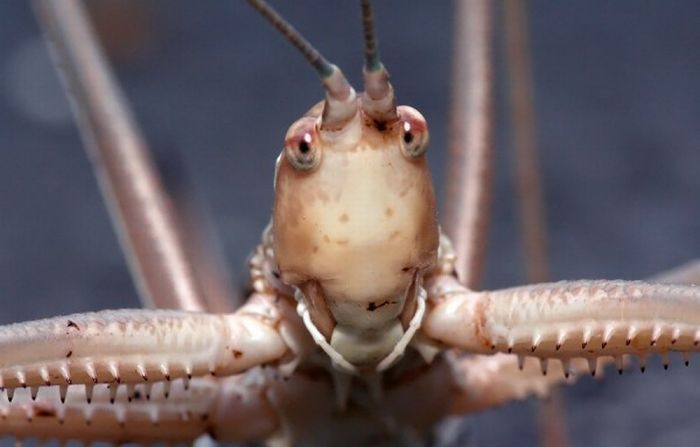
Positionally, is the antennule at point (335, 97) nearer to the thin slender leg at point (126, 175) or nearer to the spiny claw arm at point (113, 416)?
the spiny claw arm at point (113, 416)

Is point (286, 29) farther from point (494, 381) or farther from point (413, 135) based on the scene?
point (494, 381)

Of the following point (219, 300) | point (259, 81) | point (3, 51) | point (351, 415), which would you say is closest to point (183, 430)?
point (351, 415)

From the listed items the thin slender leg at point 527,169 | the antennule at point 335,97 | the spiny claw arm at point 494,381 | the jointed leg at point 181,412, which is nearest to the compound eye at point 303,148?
the antennule at point 335,97

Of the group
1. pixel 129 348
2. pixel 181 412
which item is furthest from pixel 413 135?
pixel 181 412

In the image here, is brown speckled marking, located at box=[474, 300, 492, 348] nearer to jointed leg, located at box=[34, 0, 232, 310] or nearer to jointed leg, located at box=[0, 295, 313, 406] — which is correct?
jointed leg, located at box=[0, 295, 313, 406]

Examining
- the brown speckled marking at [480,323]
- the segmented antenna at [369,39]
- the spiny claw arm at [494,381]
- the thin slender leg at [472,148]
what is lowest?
the spiny claw arm at [494,381]

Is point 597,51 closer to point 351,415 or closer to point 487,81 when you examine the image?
point 487,81
